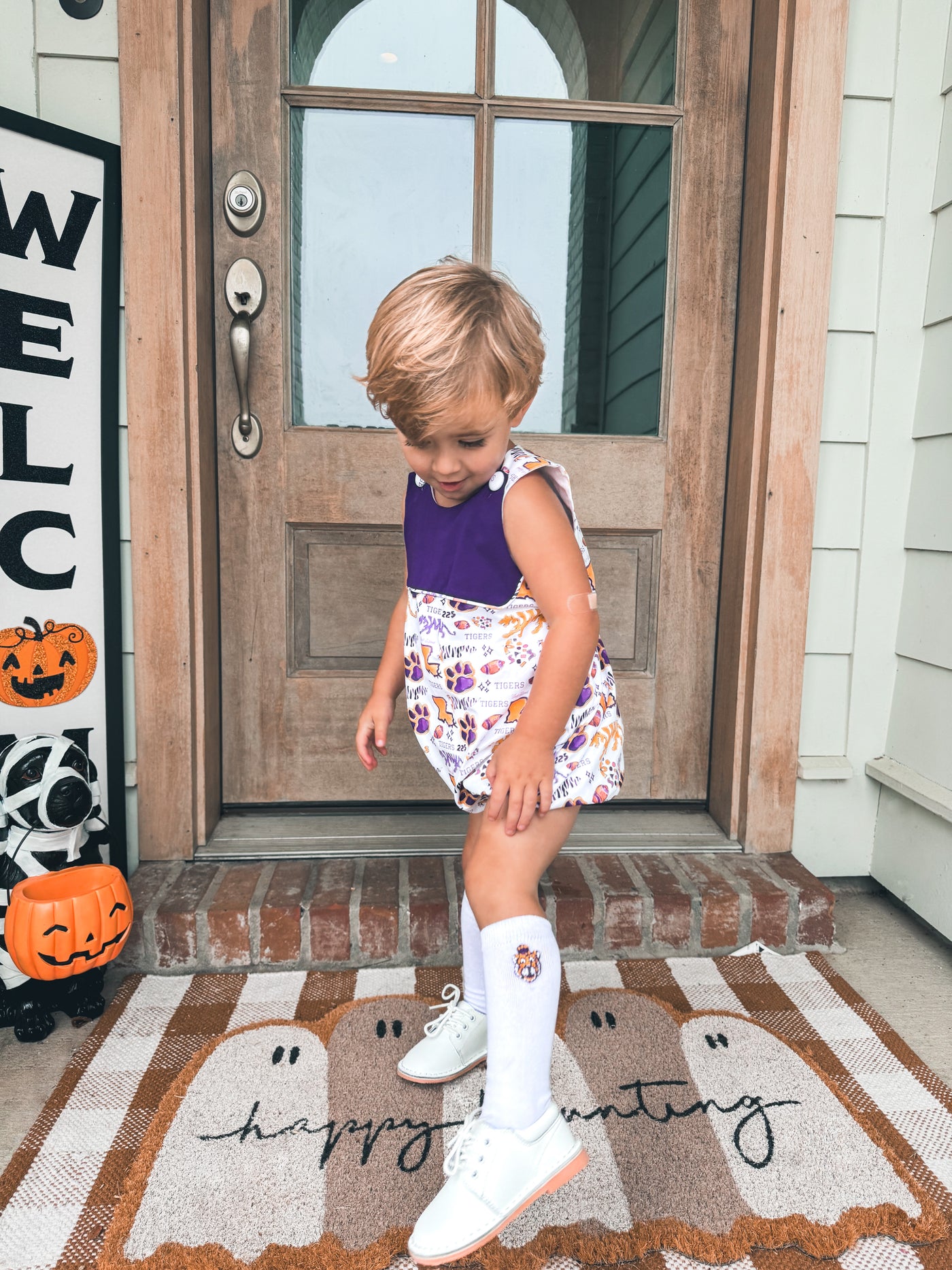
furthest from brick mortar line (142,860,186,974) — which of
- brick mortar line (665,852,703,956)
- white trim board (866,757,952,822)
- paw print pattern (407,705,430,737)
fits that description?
white trim board (866,757,952,822)

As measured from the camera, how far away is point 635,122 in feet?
5.74

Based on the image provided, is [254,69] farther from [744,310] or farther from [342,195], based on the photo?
[744,310]

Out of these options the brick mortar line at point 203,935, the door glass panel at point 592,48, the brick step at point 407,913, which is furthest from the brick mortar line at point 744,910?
the door glass panel at point 592,48

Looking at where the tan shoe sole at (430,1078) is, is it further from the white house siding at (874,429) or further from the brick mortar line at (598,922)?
the white house siding at (874,429)

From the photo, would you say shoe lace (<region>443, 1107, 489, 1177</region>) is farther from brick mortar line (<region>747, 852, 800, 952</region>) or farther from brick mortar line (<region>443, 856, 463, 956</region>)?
brick mortar line (<region>747, 852, 800, 952</region>)

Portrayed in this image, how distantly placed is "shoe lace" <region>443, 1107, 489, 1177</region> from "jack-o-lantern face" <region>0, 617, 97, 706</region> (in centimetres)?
105

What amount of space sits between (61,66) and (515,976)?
5.67 ft

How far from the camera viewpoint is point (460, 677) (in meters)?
1.12

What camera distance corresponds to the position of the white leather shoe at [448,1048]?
1250 millimetres

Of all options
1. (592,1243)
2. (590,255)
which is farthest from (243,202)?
(592,1243)

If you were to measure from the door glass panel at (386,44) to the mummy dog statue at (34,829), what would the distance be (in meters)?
1.40

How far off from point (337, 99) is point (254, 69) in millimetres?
170

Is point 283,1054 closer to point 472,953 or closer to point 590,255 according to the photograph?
point 472,953

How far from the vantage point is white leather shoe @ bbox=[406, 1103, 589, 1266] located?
→ 0.93m
